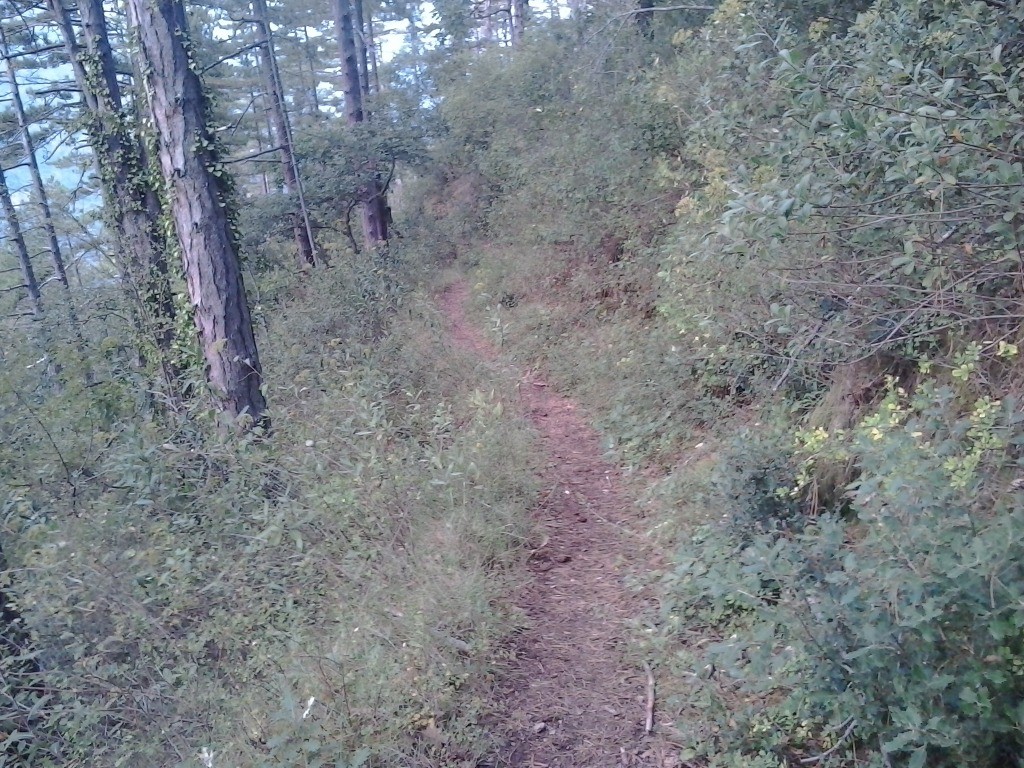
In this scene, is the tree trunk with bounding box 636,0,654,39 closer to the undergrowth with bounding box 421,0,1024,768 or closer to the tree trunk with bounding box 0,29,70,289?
the undergrowth with bounding box 421,0,1024,768

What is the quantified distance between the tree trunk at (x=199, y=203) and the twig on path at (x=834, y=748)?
537cm

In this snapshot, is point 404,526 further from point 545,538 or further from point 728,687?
point 728,687

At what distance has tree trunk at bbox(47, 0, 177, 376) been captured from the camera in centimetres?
895

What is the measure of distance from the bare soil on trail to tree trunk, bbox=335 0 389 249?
12.8 metres

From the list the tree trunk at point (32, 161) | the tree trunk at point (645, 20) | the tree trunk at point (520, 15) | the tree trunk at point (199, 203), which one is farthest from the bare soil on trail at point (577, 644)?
the tree trunk at point (520, 15)

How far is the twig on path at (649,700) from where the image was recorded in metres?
3.70

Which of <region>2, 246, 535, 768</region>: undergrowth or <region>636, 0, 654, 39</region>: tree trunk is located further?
<region>636, 0, 654, 39</region>: tree trunk

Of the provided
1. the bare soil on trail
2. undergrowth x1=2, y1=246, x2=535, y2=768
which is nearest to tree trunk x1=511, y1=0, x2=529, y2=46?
undergrowth x1=2, y1=246, x2=535, y2=768

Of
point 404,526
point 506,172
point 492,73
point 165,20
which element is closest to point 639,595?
point 404,526

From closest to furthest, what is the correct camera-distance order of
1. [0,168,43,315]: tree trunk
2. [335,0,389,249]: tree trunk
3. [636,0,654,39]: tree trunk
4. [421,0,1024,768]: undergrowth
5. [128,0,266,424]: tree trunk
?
1. [421,0,1024,768]: undergrowth
2. [128,0,266,424]: tree trunk
3. [636,0,654,39]: tree trunk
4. [0,168,43,315]: tree trunk
5. [335,0,389,249]: tree trunk

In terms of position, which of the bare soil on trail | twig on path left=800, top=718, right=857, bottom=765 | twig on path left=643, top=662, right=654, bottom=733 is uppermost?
twig on path left=800, top=718, right=857, bottom=765

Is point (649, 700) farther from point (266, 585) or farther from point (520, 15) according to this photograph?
point (520, 15)

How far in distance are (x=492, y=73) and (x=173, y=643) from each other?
17.1m

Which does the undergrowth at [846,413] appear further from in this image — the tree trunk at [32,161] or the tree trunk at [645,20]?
the tree trunk at [32,161]
